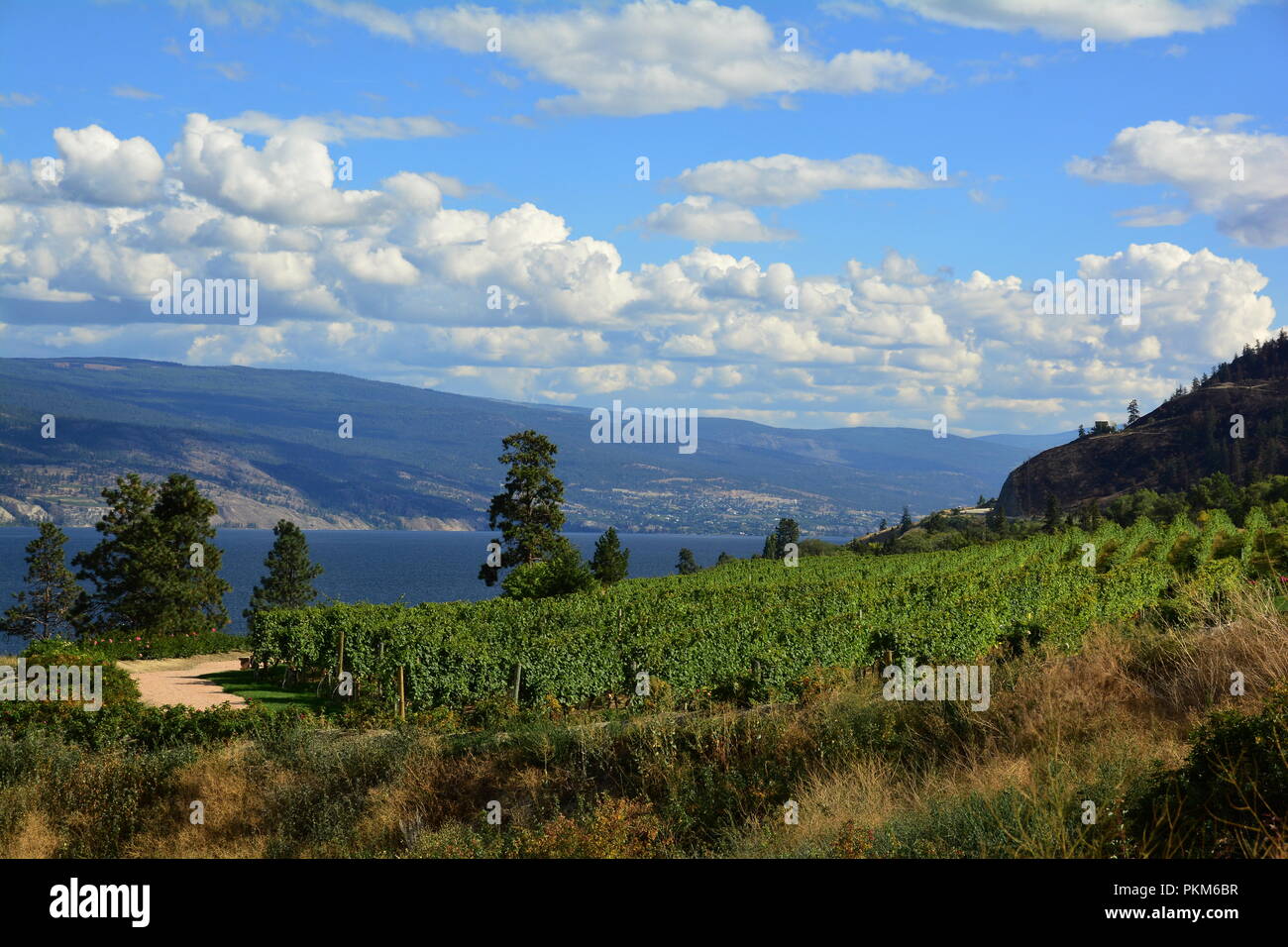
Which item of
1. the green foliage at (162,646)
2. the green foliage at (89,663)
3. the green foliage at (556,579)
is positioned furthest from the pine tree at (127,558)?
the green foliage at (556,579)

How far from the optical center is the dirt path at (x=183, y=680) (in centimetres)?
2545

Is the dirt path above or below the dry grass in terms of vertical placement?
below

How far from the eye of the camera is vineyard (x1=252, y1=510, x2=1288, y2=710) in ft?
75.1

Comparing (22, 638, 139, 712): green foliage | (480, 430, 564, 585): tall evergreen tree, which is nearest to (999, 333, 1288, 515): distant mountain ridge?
(480, 430, 564, 585): tall evergreen tree

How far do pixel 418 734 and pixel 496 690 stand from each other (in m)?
5.67

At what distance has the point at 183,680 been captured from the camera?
2906 centimetres

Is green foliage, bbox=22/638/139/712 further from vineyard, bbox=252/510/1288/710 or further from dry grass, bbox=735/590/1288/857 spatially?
dry grass, bbox=735/590/1288/857

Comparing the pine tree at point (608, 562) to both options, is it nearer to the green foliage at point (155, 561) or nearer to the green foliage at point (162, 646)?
the green foliage at point (155, 561)

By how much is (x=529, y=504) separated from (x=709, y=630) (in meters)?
30.5

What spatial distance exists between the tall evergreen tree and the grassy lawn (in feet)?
76.5

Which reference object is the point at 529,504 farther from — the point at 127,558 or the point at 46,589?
the point at 46,589
